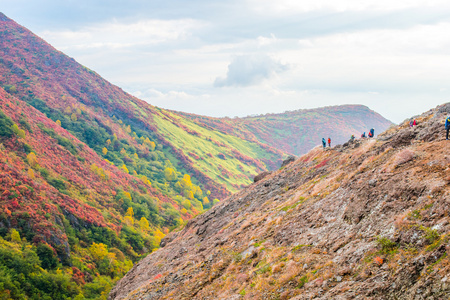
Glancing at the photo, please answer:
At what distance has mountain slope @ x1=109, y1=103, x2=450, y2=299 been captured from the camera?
11.1m

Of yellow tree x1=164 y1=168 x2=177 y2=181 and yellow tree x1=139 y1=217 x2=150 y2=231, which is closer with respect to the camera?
yellow tree x1=139 y1=217 x2=150 y2=231

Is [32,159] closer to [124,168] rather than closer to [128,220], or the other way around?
[128,220]

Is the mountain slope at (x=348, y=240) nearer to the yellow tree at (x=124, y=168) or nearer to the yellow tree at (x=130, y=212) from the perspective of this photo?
the yellow tree at (x=130, y=212)

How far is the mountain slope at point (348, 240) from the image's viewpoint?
11.1 m

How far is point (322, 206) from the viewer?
21.2 meters

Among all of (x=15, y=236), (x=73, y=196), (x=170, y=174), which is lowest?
(x=15, y=236)

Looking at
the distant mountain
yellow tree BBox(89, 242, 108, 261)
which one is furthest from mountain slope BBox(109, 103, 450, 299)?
yellow tree BBox(89, 242, 108, 261)

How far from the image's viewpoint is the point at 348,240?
15383 mm

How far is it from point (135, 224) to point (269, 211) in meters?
96.6

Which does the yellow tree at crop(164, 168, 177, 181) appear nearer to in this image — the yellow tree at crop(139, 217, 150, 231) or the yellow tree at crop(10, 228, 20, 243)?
the yellow tree at crop(139, 217, 150, 231)

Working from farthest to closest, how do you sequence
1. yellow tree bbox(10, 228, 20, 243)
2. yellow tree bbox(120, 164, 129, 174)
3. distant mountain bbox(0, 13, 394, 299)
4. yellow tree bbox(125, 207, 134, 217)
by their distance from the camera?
yellow tree bbox(120, 164, 129, 174) → yellow tree bbox(125, 207, 134, 217) → yellow tree bbox(10, 228, 20, 243) → distant mountain bbox(0, 13, 394, 299)

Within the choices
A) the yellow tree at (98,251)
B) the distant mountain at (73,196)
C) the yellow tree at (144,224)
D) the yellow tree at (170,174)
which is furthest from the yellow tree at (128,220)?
the yellow tree at (170,174)

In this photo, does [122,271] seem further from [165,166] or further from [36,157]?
[165,166]

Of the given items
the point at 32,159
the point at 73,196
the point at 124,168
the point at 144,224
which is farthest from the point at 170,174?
the point at 32,159
